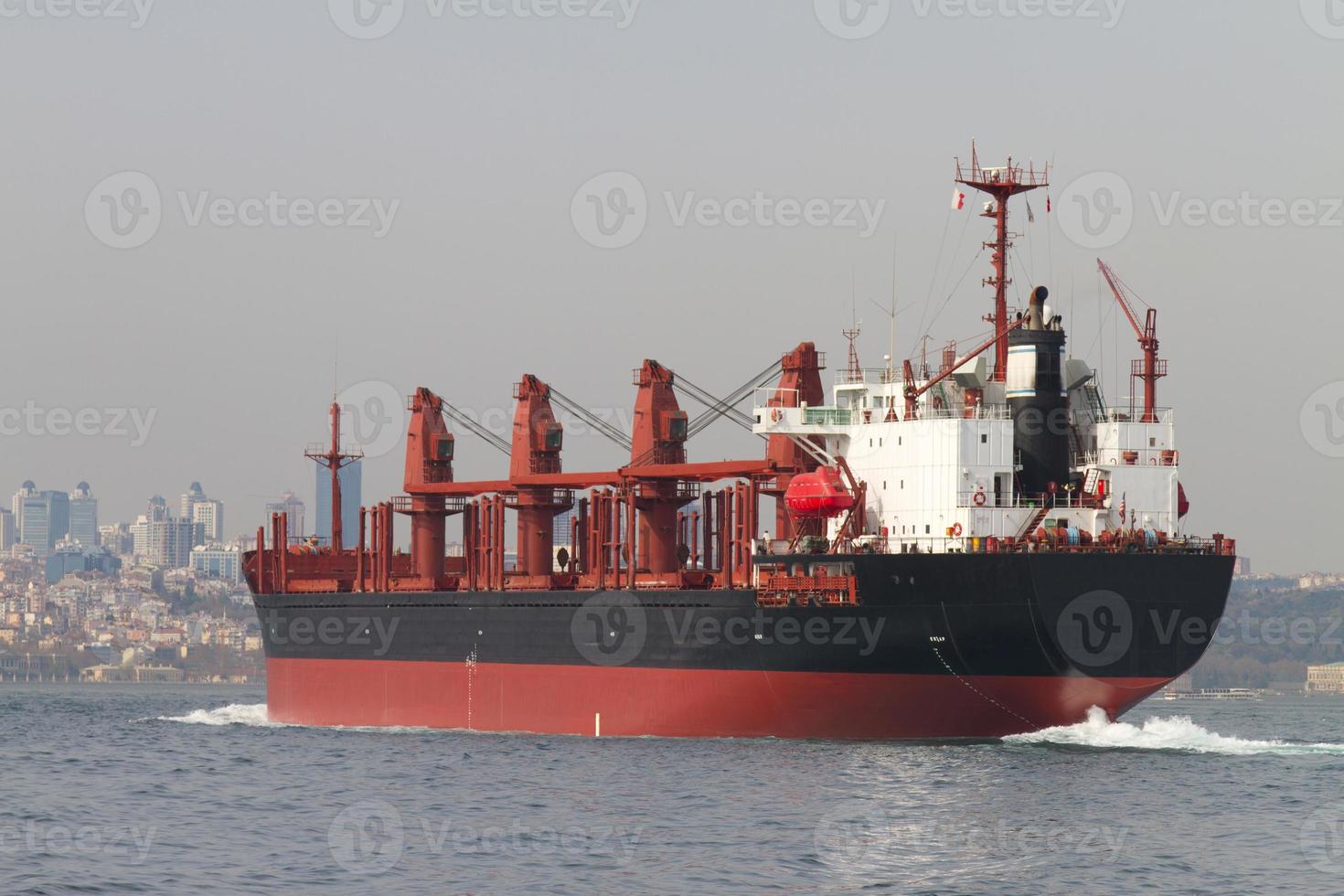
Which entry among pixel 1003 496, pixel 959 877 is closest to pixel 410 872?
pixel 959 877

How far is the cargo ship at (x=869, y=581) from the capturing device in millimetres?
45406

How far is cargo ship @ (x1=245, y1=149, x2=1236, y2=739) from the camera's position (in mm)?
45406

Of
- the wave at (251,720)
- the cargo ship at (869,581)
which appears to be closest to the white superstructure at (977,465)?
the cargo ship at (869,581)

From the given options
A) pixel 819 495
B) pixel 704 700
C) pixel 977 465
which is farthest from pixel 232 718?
pixel 977 465

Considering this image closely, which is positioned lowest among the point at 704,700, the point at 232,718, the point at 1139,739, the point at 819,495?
the point at 232,718

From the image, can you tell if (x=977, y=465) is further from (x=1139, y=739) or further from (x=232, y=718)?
(x=232, y=718)

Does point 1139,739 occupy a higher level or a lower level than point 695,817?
higher

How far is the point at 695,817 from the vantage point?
Result: 3600 cm

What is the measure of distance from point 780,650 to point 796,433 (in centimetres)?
688

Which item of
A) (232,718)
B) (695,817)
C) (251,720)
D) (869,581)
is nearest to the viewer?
(695,817)

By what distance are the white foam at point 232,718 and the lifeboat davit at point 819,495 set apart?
2530cm

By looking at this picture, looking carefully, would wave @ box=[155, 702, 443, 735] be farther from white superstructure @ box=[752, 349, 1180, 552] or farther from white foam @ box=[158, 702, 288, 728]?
white superstructure @ box=[752, 349, 1180, 552]

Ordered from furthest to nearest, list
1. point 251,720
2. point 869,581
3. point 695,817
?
point 251,720 → point 869,581 → point 695,817

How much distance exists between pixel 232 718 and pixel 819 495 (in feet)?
111
